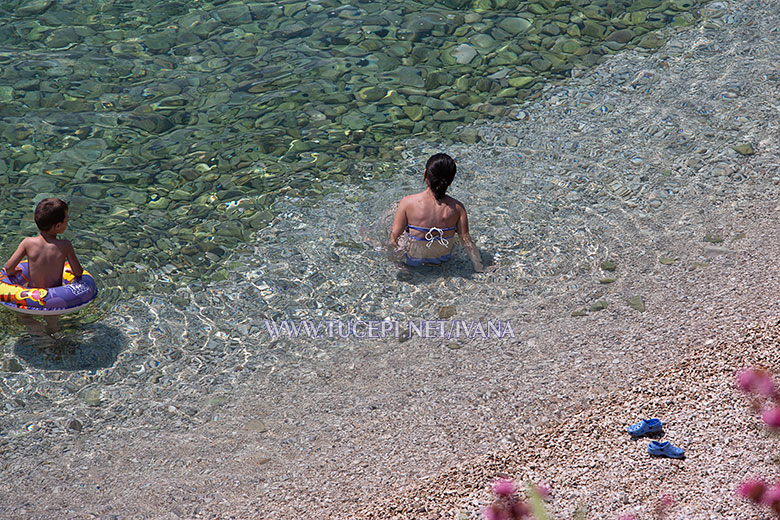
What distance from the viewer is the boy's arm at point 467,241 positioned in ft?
21.4

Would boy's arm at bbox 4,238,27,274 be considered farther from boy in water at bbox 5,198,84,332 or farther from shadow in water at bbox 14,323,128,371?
shadow in water at bbox 14,323,128,371

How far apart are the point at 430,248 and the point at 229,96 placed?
3.90 meters

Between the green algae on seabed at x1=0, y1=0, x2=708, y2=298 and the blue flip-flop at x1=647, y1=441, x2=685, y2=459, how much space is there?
4.12 m

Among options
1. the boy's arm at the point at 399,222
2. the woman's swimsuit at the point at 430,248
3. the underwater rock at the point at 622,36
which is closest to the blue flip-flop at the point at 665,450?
the woman's swimsuit at the point at 430,248

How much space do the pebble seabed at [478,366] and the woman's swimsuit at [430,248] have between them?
0.13m

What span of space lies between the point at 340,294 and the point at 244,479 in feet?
6.94

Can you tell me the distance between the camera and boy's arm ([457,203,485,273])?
6.51 metres

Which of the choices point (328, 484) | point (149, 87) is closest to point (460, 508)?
point (328, 484)

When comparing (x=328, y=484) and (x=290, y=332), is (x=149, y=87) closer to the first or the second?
(x=290, y=332)

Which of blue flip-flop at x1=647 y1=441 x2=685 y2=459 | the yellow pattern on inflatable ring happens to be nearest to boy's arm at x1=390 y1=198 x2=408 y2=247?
the yellow pattern on inflatable ring

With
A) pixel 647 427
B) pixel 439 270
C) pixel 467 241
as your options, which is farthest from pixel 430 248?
pixel 647 427

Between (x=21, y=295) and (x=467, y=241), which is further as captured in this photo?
(x=467, y=241)

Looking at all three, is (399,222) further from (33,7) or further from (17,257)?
(33,7)

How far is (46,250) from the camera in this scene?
5.86 meters
